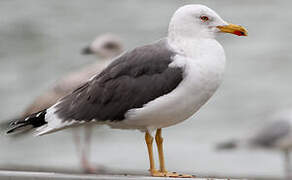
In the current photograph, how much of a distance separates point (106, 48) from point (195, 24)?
8.10 m

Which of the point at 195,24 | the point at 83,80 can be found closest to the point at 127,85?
the point at 195,24

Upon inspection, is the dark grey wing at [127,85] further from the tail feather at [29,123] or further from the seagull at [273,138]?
the seagull at [273,138]

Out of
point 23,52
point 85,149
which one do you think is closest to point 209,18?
point 85,149

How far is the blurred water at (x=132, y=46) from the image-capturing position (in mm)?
14672

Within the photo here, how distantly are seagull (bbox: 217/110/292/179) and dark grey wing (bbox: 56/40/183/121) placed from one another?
27.0 feet

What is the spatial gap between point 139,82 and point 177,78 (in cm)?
28

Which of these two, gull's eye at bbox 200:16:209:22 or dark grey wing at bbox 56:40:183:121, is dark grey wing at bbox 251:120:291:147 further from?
dark grey wing at bbox 56:40:183:121

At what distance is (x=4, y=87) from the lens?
68.3 feet

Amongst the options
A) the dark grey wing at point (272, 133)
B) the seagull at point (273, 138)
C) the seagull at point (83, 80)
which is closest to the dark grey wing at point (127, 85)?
the seagull at point (83, 80)

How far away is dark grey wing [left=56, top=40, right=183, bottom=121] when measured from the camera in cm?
489

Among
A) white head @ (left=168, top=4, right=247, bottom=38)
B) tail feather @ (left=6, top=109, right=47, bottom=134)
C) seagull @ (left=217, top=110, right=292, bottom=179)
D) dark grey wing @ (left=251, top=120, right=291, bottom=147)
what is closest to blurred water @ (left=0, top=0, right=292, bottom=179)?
seagull @ (left=217, top=110, right=292, bottom=179)

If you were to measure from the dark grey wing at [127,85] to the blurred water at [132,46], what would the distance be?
468cm

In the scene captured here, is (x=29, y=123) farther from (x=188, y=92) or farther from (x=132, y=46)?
(x=132, y=46)

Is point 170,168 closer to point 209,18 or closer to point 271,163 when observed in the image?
Result: point 271,163
